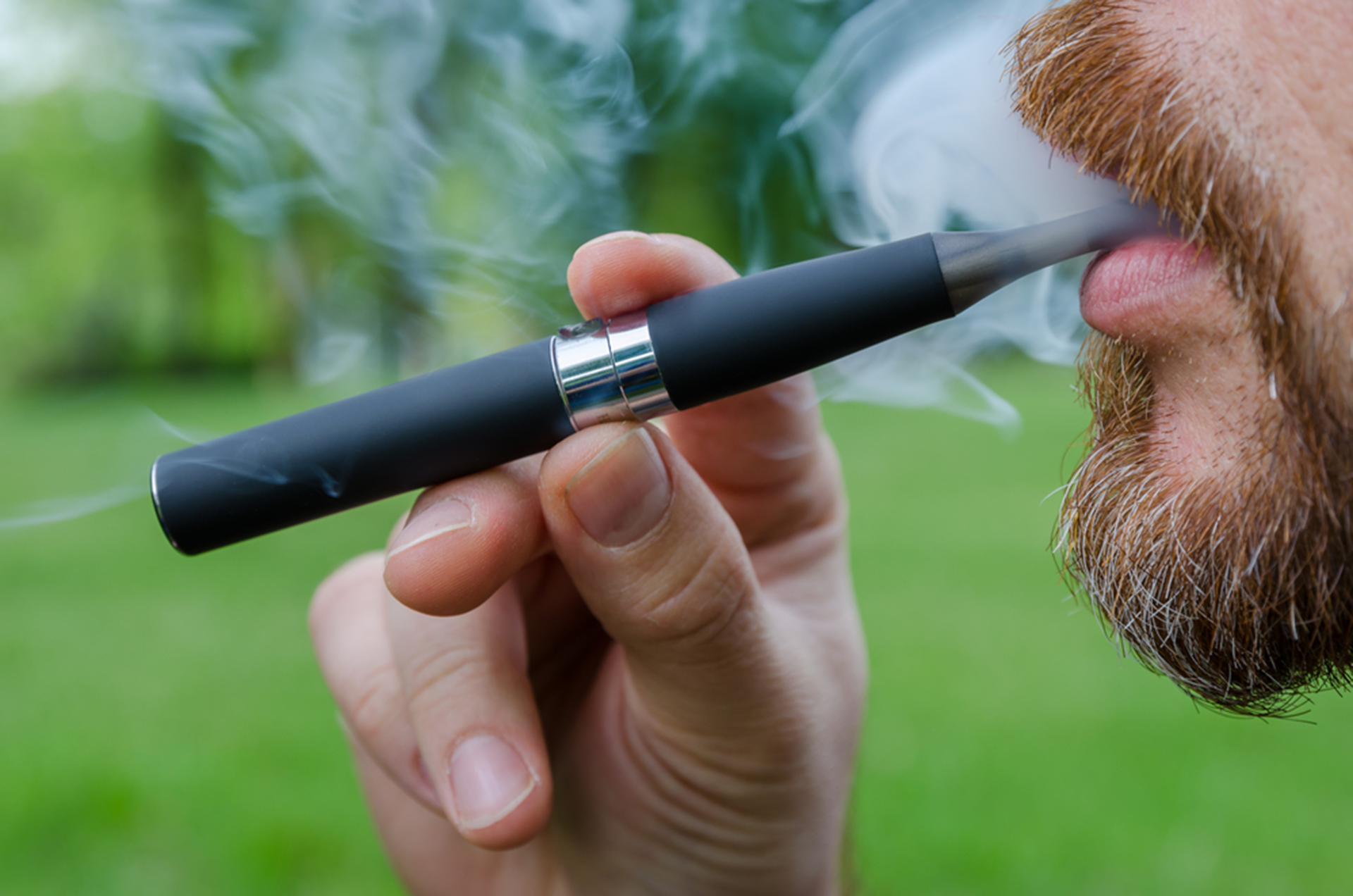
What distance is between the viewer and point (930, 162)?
5.25ft

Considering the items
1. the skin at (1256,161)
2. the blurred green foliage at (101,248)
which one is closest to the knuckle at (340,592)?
the skin at (1256,161)

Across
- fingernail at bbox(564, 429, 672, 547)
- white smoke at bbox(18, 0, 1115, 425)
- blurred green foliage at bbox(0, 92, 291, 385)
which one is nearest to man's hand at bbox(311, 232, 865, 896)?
fingernail at bbox(564, 429, 672, 547)

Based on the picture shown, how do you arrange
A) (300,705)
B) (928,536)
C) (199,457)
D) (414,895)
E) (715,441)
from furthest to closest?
(928,536), (300,705), (414,895), (715,441), (199,457)

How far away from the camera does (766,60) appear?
6.57ft

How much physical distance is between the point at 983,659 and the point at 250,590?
432cm

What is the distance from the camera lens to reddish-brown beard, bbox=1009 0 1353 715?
90cm

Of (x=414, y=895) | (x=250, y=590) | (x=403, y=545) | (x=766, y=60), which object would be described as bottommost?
(x=250, y=590)

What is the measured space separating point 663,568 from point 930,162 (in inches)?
31.8

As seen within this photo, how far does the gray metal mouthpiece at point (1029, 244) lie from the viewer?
1.02 m

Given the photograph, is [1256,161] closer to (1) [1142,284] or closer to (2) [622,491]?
(1) [1142,284]

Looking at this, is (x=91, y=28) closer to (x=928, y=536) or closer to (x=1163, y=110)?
(x=1163, y=110)

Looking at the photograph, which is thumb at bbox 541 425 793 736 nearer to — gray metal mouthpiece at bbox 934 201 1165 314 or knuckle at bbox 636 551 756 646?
knuckle at bbox 636 551 756 646

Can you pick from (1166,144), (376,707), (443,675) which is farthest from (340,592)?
(1166,144)

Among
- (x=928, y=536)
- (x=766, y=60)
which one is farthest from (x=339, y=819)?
(x=928, y=536)
